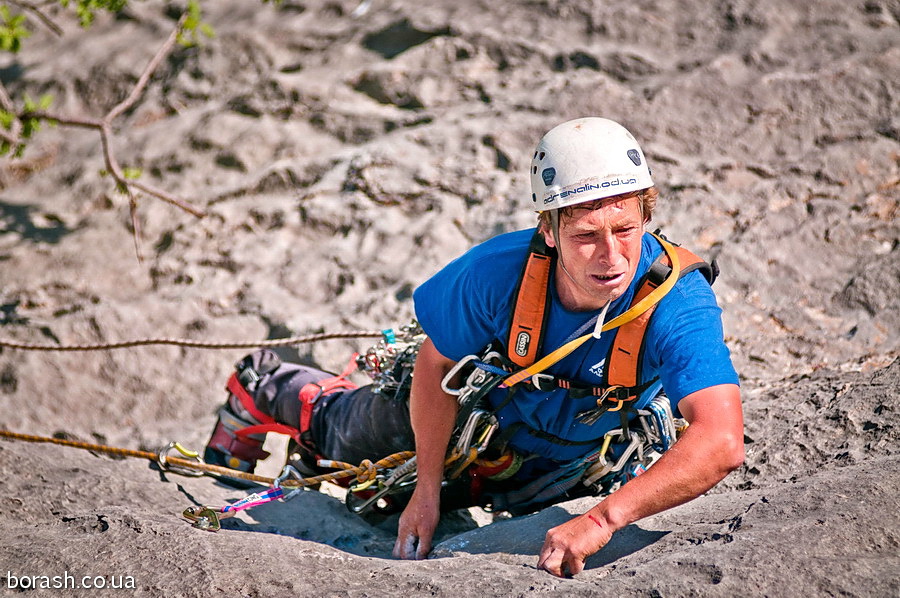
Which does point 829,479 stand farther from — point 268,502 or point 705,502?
point 268,502

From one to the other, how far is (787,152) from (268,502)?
3.67 meters

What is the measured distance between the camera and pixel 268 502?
3.76 meters

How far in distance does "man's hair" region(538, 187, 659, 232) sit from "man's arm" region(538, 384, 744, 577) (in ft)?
2.19

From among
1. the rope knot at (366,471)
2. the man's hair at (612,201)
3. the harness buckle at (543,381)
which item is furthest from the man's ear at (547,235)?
the rope knot at (366,471)

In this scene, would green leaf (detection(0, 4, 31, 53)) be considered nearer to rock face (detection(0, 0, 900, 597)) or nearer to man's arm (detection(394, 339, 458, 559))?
rock face (detection(0, 0, 900, 597))

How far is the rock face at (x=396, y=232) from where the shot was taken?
2.68 metres

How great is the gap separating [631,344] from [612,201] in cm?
47

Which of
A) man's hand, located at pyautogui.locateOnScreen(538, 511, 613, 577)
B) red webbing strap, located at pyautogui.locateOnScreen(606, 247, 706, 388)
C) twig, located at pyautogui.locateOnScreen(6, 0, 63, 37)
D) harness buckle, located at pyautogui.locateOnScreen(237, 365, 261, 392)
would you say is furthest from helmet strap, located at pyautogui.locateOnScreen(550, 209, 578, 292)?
twig, located at pyautogui.locateOnScreen(6, 0, 63, 37)

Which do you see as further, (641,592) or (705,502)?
(705,502)

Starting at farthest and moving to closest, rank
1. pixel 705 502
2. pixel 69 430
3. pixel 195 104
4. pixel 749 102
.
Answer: pixel 195 104
pixel 749 102
pixel 69 430
pixel 705 502

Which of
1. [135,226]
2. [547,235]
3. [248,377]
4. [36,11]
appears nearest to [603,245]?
[547,235]

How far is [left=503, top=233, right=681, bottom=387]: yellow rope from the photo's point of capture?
2.75 meters

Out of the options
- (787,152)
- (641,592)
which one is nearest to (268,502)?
(641,592)

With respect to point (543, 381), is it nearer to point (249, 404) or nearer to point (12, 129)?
point (249, 404)
